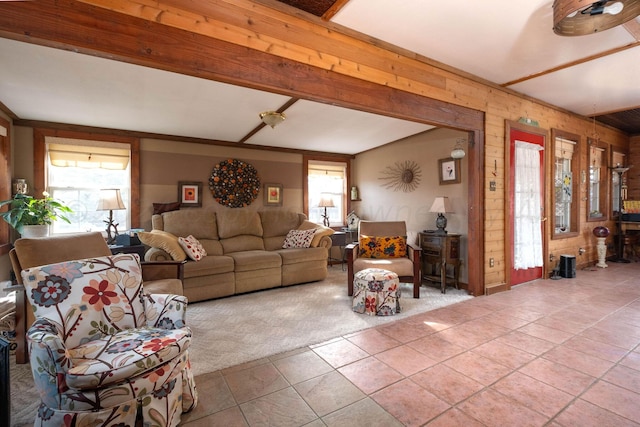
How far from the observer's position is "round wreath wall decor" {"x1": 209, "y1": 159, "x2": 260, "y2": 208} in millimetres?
4832

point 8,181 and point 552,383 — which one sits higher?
point 8,181

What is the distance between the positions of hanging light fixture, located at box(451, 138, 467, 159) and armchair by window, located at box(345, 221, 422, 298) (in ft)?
3.75

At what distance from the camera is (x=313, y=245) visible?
445cm

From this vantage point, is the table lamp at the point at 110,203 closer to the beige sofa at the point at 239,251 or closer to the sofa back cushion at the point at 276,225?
the beige sofa at the point at 239,251

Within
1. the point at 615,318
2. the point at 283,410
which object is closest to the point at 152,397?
the point at 283,410

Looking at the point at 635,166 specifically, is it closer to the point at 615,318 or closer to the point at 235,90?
the point at 615,318

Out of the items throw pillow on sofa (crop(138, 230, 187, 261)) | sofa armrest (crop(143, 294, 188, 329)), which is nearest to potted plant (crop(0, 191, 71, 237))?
throw pillow on sofa (crop(138, 230, 187, 261))

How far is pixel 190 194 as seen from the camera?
4.66m

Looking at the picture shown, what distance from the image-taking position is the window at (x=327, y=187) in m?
5.82

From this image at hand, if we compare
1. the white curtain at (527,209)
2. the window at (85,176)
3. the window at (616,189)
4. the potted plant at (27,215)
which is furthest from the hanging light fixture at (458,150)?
the potted plant at (27,215)

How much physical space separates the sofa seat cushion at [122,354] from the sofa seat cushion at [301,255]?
8.24 ft

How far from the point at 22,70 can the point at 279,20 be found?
2142 millimetres

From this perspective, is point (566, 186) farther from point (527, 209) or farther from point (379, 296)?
point (379, 296)

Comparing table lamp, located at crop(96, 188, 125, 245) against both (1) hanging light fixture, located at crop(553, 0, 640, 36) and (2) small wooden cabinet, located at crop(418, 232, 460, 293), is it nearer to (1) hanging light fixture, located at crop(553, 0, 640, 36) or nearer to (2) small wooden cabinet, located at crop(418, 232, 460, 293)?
(2) small wooden cabinet, located at crop(418, 232, 460, 293)
